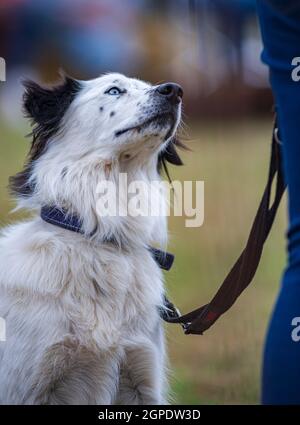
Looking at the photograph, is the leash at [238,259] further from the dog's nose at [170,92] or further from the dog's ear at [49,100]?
the dog's nose at [170,92]

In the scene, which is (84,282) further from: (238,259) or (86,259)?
(238,259)

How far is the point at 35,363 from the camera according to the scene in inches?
97.7

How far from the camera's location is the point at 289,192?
6.08 ft

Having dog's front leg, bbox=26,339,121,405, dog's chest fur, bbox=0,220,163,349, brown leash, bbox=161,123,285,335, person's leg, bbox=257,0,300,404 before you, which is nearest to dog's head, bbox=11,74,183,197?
dog's chest fur, bbox=0,220,163,349

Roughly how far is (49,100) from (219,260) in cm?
129

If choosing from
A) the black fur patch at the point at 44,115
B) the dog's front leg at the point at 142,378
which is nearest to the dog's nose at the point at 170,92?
the black fur patch at the point at 44,115

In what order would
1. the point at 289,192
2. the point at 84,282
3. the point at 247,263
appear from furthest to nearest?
the point at 84,282, the point at 247,263, the point at 289,192

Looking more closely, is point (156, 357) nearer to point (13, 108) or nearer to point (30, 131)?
point (30, 131)

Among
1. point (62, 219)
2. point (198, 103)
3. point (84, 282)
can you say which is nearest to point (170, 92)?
point (62, 219)

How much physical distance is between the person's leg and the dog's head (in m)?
0.81

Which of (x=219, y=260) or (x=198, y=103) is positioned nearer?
(x=219, y=260)

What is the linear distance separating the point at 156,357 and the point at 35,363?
39 centimetres

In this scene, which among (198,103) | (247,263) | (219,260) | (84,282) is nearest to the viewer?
(247,263)
